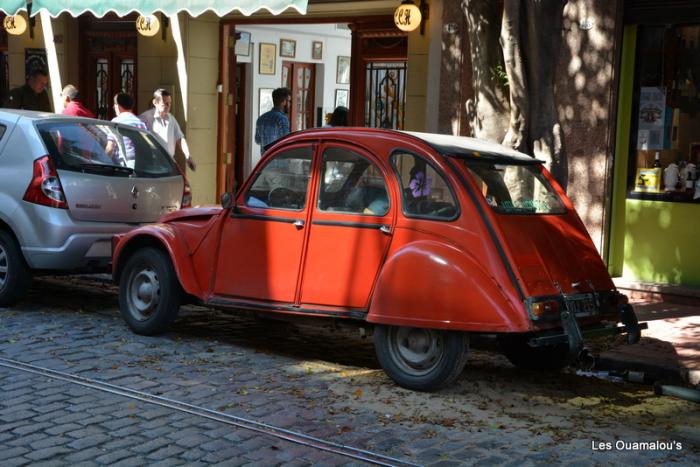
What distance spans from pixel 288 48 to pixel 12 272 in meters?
10.6

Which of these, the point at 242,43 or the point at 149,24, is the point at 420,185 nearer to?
the point at 149,24

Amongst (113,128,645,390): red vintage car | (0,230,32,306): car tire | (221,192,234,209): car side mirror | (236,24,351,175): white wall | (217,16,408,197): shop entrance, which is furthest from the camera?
(236,24,351,175): white wall

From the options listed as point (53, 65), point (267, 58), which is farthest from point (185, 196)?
point (53, 65)

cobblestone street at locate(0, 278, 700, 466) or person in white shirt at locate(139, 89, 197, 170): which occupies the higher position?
person in white shirt at locate(139, 89, 197, 170)

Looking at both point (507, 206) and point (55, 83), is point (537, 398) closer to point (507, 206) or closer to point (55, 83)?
point (507, 206)

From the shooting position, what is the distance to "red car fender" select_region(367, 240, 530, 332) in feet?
22.6

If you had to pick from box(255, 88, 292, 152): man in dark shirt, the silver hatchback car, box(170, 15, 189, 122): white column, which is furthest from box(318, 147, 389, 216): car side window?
box(170, 15, 189, 122): white column

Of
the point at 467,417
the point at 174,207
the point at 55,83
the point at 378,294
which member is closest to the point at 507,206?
the point at 378,294

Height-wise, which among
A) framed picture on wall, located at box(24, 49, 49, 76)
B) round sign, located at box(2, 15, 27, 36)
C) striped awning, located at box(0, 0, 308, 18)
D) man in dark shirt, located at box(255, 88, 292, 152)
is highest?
round sign, located at box(2, 15, 27, 36)

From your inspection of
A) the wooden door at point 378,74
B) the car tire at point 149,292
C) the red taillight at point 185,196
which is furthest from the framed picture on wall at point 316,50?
the car tire at point 149,292

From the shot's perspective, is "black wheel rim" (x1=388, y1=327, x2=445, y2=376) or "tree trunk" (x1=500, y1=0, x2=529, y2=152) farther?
"tree trunk" (x1=500, y1=0, x2=529, y2=152)

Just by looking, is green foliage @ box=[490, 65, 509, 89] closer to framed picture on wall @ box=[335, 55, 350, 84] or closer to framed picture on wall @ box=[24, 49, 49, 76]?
framed picture on wall @ box=[335, 55, 350, 84]

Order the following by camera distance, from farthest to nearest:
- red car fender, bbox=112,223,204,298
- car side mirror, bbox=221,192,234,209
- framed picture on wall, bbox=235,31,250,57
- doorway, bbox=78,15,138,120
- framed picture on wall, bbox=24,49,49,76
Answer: framed picture on wall, bbox=24,49,49,76
doorway, bbox=78,15,138,120
framed picture on wall, bbox=235,31,250,57
red car fender, bbox=112,223,204,298
car side mirror, bbox=221,192,234,209

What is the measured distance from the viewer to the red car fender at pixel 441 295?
6875 mm
